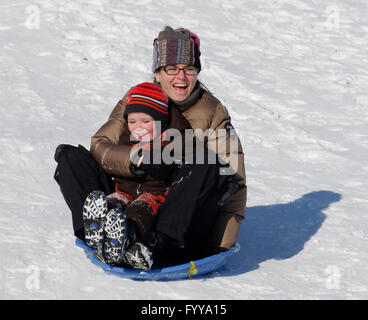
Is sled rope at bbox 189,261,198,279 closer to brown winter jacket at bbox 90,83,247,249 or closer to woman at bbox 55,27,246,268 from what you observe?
woman at bbox 55,27,246,268

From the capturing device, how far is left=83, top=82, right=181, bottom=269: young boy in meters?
2.92

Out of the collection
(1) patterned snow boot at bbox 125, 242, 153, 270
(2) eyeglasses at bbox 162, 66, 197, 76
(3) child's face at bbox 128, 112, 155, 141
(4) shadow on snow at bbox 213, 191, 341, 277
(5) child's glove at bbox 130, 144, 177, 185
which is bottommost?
(4) shadow on snow at bbox 213, 191, 341, 277

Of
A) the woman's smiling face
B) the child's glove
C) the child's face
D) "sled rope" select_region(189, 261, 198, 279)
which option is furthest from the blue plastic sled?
the woman's smiling face

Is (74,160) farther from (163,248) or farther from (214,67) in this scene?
(214,67)

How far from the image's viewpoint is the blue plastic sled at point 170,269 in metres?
3.06

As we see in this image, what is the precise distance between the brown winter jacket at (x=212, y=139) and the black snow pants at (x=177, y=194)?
0.24ft

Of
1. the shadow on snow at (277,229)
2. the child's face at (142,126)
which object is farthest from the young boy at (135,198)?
the shadow on snow at (277,229)

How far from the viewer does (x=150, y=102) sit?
3260mm

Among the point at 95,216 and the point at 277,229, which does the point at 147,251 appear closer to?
the point at 95,216

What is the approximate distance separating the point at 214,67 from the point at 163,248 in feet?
16.1

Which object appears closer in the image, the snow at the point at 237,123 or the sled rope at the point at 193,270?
the sled rope at the point at 193,270

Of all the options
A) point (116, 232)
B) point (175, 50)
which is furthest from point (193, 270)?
point (175, 50)

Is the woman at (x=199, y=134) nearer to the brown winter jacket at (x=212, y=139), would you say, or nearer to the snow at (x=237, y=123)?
the brown winter jacket at (x=212, y=139)
